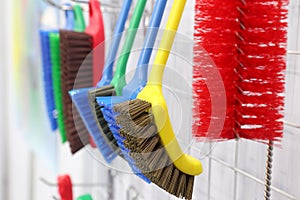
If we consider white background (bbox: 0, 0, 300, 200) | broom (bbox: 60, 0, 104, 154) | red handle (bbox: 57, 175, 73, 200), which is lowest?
red handle (bbox: 57, 175, 73, 200)

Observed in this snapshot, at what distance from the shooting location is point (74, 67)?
32.1 inches

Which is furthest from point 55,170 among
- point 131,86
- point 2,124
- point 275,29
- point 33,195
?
point 275,29

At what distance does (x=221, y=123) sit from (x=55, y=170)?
1228mm

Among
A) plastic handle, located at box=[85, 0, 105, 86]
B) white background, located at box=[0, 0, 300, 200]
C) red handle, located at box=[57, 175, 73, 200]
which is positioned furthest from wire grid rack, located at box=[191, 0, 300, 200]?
red handle, located at box=[57, 175, 73, 200]

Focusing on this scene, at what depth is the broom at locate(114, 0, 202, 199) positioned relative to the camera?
1.51 feet

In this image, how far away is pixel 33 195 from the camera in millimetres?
1888

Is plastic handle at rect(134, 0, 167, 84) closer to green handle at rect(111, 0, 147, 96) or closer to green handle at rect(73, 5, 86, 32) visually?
green handle at rect(111, 0, 147, 96)

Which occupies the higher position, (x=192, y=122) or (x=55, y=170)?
(x=192, y=122)

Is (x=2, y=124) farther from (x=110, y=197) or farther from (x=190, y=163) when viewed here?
(x=190, y=163)

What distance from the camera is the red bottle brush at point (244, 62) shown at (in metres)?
0.48

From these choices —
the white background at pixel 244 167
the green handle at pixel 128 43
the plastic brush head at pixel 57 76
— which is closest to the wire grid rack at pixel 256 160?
the white background at pixel 244 167

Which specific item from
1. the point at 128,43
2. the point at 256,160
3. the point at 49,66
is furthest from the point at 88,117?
the point at 49,66

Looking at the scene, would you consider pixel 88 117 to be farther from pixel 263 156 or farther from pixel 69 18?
pixel 69 18

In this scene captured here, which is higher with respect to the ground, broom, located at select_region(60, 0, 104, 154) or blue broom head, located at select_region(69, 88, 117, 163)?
broom, located at select_region(60, 0, 104, 154)
